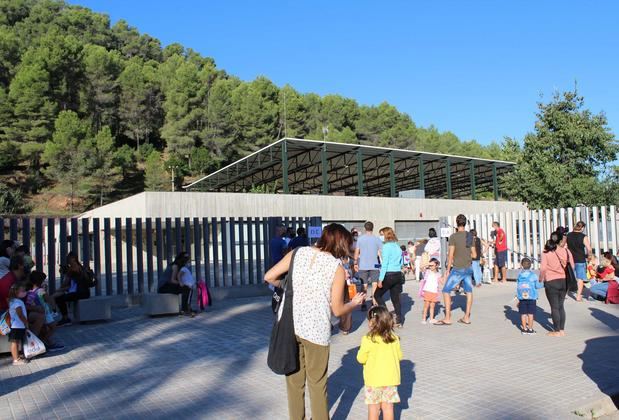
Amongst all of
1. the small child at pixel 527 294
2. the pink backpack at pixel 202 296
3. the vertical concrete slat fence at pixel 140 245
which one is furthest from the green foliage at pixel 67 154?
the small child at pixel 527 294

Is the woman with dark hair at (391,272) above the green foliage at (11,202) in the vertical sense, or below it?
below

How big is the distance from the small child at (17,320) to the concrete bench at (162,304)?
3546 millimetres

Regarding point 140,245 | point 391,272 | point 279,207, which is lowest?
point 391,272

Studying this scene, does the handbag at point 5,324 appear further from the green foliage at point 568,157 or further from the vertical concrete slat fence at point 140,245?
the green foliage at point 568,157

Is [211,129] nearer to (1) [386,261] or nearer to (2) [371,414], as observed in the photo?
(1) [386,261]

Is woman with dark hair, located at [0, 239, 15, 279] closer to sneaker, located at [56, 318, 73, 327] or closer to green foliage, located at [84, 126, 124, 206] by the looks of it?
sneaker, located at [56, 318, 73, 327]

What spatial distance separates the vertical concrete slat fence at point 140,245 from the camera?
11086 mm

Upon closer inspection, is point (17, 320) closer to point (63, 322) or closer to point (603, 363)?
point (63, 322)

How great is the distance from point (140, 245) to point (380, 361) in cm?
948

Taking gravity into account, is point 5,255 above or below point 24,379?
above

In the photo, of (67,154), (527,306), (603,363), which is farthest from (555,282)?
(67,154)

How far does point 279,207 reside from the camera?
1144 inches

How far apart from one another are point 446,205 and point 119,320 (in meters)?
28.3

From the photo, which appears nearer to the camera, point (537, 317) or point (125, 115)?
point (537, 317)
